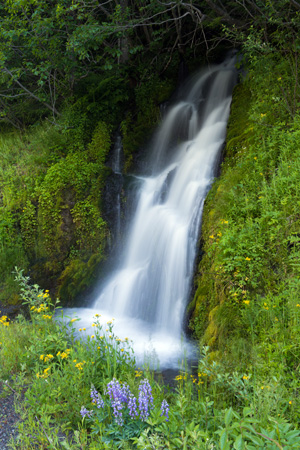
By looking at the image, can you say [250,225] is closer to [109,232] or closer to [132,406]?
[132,406]

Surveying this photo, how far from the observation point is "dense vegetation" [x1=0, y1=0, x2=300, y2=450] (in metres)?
2.33

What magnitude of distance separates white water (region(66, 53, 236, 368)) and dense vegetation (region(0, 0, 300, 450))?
0.45 meters

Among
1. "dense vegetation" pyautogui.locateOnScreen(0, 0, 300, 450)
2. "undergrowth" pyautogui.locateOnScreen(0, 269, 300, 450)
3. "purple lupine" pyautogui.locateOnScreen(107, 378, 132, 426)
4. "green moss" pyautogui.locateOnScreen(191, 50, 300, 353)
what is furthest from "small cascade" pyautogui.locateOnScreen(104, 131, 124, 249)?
"purple lupine" pyautogui.locateOnScreen(107, 378, 132, 426)

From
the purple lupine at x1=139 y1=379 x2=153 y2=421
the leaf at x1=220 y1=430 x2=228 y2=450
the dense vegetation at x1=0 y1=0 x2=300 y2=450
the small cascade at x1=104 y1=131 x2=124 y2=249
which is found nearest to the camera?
the leaf at x1=220 y1=430 x2=228 y2=450

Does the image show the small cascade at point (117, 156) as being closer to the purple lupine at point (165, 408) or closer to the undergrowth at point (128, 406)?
the undergrowth at point (128, 406)

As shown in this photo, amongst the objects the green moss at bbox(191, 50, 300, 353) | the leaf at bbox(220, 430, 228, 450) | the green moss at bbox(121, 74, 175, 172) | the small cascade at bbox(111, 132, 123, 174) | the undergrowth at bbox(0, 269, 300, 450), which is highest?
the green moss at bbox(121, 74, 175, 172)

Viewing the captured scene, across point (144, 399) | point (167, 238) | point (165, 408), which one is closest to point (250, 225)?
point (167, 238)

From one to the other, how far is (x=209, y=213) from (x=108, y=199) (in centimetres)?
317

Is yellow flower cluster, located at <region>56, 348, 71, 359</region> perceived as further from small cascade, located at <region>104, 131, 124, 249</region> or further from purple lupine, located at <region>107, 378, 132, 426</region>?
small cascade, located at <region>104, 131, 124, 249</region>

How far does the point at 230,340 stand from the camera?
357 cm

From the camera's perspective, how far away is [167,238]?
20.4 ft

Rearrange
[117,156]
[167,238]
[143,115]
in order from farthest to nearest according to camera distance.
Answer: [143,115] → [117,156] → [167,238]

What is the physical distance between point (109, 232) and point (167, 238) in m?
1.95

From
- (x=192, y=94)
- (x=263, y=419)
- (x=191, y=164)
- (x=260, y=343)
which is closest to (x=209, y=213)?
(x=191, y=164)
